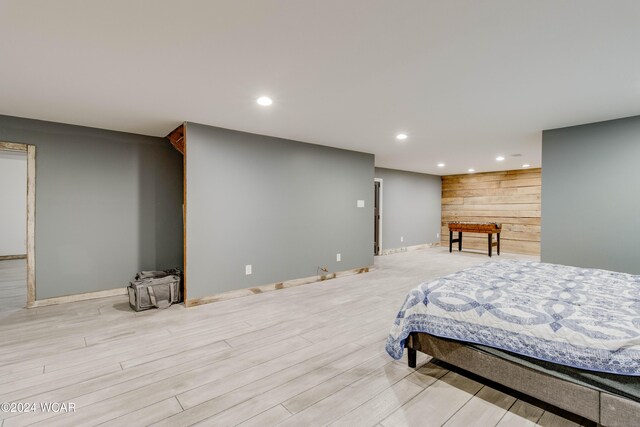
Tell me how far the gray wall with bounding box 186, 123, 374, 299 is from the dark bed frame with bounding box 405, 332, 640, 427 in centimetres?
268

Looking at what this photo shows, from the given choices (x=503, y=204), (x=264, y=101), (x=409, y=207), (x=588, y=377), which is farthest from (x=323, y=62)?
(x=503, y=204)

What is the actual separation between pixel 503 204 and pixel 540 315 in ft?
23.9

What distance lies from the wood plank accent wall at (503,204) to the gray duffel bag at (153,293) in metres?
7.91

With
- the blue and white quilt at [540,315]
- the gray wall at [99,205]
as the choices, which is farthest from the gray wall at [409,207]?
the blue and white quilt at [540,315]

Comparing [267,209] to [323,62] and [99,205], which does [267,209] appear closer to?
[99,205]

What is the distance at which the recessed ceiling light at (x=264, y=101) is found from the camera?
9.65ft

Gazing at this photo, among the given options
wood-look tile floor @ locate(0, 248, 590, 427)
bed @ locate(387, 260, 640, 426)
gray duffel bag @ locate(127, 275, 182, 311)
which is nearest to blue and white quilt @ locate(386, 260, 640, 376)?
bed @ locate(387, 260, 640, 426)

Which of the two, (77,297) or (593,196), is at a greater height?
(593,196)

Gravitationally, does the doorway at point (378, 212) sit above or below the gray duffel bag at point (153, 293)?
above

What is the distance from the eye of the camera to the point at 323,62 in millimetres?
2205

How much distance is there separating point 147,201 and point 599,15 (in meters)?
5.06

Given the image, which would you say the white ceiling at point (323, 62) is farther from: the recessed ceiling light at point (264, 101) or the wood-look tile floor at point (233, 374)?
the wood-look tile floor at point (233, 374)

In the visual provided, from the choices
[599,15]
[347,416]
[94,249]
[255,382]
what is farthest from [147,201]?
[599,15]

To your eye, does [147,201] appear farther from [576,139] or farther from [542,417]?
[576,139]
